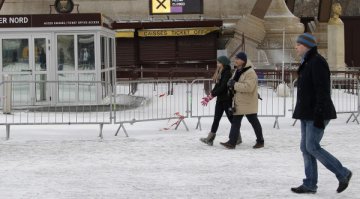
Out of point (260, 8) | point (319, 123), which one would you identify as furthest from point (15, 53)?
point (260, 8)

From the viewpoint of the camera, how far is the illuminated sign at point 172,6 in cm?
3117

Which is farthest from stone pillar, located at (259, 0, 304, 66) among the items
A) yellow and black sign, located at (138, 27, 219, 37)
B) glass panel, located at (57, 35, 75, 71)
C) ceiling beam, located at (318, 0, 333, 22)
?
glass panel, located at (57, 35, 75, 71)

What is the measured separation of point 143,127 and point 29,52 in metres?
5.48

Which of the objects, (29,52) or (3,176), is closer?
(3,176)

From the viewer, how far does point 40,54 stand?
60.9ft

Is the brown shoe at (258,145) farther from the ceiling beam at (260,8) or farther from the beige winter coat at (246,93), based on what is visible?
the ceiling beam at (260,8)

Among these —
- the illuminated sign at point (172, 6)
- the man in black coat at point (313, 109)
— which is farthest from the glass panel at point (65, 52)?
the illuminated sign at point (172, 6)

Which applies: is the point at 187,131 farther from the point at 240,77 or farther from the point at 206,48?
the point at 206,48

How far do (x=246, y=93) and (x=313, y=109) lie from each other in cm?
379

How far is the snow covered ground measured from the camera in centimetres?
784

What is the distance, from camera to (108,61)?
A: 67.4ft

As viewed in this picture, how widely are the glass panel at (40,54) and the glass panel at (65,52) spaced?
1.35 ft

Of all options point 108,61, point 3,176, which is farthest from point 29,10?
point 3,176

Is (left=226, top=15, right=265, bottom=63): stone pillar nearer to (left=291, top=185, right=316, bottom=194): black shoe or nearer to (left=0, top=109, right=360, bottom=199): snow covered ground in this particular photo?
(left=0, top=109, right=360, bottom=199): snow covered ground
